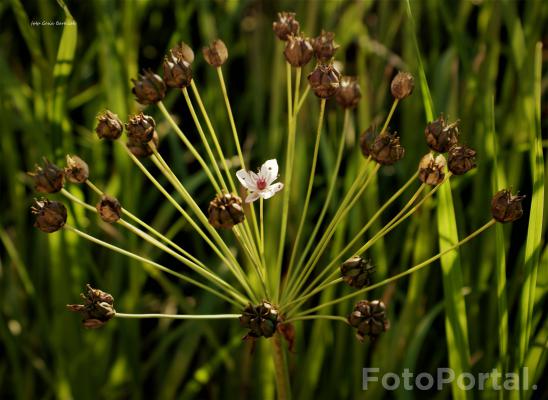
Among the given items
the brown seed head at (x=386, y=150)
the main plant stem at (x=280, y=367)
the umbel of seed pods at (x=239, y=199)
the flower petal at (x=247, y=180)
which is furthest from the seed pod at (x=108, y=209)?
the brown seed head at (x=386, y=150)

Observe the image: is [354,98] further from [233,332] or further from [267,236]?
[233,332]

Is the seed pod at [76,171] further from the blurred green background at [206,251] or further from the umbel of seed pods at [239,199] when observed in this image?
the blurred green background at [206,251]

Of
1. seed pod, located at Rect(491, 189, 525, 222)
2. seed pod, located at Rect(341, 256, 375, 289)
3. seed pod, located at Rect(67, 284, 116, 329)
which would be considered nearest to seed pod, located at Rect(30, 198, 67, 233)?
seed pod, located at Rect(67, 284, 116, 329)

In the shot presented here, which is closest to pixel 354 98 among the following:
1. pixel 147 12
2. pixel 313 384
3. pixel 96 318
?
pixel 96 318

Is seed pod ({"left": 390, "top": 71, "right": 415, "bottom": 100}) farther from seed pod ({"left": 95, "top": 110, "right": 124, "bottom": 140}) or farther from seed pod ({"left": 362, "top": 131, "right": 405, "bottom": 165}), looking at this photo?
seed pod ({"left": 95, "top": 110, "right": 124, "bottom": 140})

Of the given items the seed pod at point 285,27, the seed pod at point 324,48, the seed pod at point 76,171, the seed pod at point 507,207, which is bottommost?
the seed pod at point 507,207

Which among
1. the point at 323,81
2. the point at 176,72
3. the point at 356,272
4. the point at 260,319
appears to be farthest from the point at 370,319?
the point at 176,72
